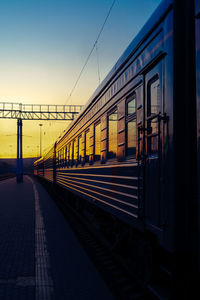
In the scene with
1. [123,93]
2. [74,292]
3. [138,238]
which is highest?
[123,93]

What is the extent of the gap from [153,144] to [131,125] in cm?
98

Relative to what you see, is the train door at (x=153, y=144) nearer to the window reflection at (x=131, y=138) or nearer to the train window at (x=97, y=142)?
the window reflection at (x=131, y=138)

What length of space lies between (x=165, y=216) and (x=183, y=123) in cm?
91

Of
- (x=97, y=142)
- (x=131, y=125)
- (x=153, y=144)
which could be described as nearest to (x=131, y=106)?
(x=131, y=125)

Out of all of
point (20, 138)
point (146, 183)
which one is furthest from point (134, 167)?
point (20, 138)

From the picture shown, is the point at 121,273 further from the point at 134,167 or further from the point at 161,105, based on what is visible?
the point at 161,105

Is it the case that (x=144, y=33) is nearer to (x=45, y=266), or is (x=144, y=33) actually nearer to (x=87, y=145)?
(x=45, y=266)

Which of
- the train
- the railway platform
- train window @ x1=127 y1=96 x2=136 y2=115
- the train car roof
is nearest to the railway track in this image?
the railway platform

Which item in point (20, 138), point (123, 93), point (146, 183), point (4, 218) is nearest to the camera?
point (146, 183)

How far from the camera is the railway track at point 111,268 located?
4758 mm

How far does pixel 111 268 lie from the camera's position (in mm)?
5973

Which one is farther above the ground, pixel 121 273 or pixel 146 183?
pixel 146 183

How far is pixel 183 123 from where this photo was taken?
3.53 metres

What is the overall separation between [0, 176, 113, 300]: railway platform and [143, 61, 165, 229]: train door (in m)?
1.56
